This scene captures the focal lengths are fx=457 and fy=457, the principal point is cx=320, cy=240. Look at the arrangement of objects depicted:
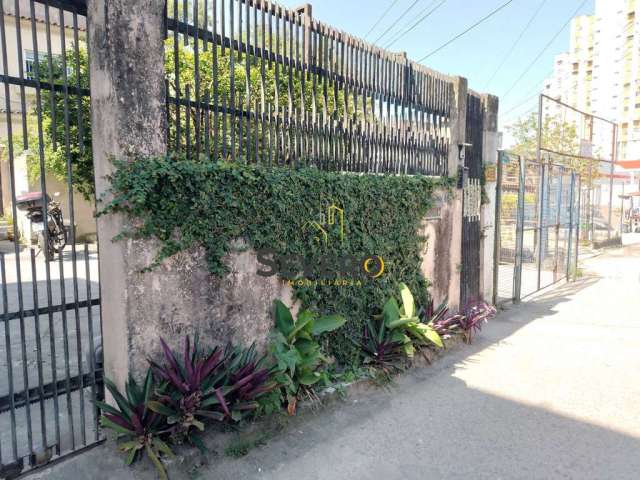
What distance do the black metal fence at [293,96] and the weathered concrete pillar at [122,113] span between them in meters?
0.18

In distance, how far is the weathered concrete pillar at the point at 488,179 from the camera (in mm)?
6840

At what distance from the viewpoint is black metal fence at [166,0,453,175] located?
336 centimetres

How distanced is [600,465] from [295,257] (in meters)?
2.69

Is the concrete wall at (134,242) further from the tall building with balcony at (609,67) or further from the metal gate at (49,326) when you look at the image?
the tall building with balcony at (609,67)

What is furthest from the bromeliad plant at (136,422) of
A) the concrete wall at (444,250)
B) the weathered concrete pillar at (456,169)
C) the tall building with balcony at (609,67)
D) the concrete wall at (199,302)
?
Answer: the tall building with balcony at (609,67)

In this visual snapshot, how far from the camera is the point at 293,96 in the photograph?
4035 millimetres

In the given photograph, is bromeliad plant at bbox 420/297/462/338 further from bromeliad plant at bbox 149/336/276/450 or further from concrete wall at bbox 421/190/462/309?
bromeliad plant at bbox 149/336/276/450

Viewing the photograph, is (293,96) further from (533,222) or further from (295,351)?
(533,222)

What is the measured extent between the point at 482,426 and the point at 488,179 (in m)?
4.21

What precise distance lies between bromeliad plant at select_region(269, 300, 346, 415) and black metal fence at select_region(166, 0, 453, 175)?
135 cm

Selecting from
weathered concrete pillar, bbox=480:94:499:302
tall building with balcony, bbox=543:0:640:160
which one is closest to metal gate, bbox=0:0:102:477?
weathered concrete pillar, bbox=480:94:499:302

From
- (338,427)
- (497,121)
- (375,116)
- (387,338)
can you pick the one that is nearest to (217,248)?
(338,427)

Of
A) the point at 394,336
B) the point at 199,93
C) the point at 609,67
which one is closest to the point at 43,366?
the point at 199,93

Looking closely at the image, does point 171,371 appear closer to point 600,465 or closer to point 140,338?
point 140,338
